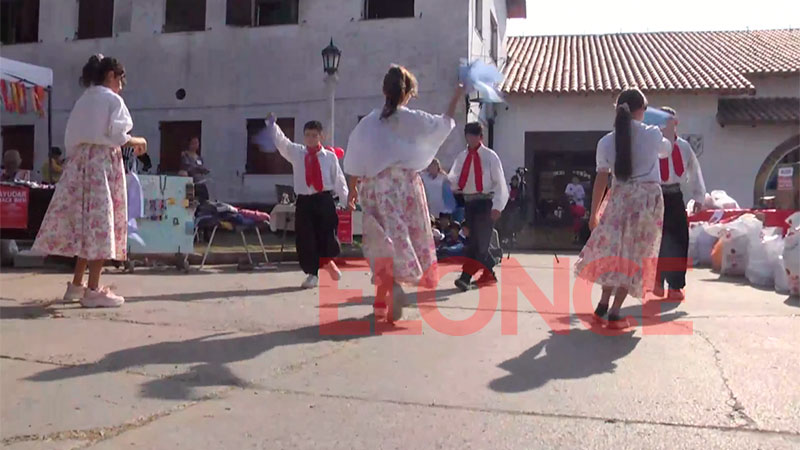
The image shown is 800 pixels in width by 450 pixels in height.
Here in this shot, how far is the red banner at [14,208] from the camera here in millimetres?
8258

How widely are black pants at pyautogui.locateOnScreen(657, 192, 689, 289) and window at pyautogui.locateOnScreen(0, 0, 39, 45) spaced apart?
17.9 meters

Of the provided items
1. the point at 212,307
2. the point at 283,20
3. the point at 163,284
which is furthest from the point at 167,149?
the point at 212,307

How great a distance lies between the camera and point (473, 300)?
251 inches

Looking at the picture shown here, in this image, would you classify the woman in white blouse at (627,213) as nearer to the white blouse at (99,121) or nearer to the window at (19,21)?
the white blouse at (99,121)

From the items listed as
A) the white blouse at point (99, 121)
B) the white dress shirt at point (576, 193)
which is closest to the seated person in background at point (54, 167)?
the white blouse at point (99, 121)

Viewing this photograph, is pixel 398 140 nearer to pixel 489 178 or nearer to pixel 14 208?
pixel 489 178

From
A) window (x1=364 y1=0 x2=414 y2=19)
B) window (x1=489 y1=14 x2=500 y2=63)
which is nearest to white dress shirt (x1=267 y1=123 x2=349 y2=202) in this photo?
window (x1=364 y1=0 x2=414 y2=19)

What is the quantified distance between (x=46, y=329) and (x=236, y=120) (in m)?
13.5

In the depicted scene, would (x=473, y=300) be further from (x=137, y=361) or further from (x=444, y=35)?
(x=444, y=35)

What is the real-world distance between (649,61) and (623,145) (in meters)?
17.2

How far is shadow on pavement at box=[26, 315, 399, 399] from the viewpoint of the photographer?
11.8 ft

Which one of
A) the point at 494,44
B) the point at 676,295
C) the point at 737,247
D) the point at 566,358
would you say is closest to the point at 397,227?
the point at 566,358

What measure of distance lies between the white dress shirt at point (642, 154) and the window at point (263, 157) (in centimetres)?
1307

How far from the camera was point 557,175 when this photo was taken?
20312mm
